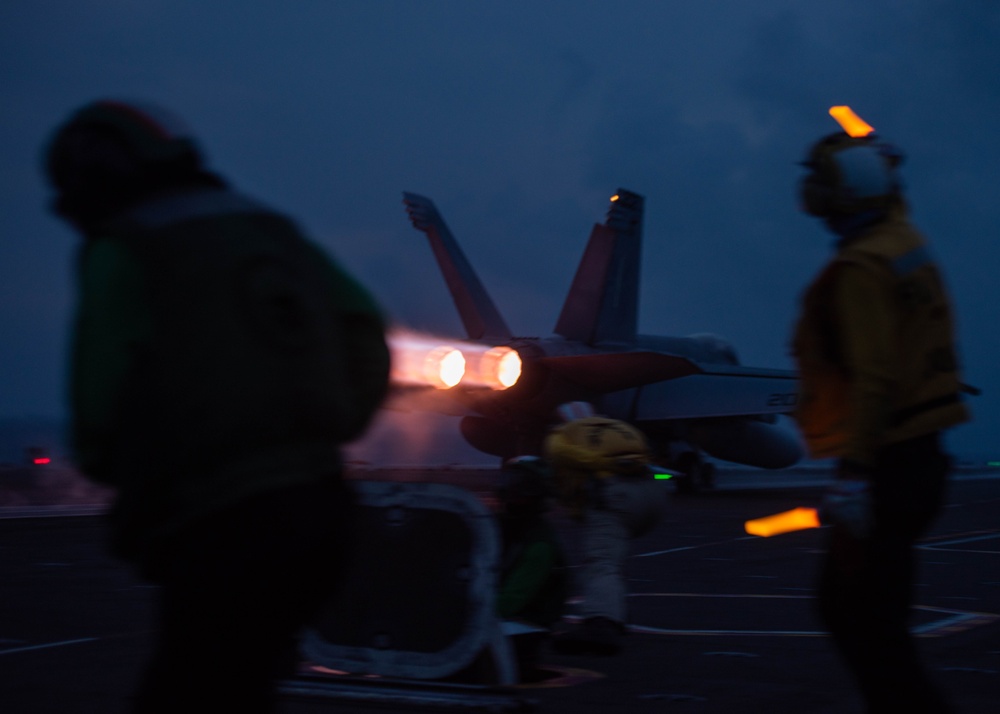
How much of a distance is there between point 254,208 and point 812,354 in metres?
1.64

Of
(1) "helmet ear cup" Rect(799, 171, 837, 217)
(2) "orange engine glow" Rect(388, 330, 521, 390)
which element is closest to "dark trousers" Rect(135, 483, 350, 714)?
(1) "helmet ear cup" Rect(799, 171, 837, 217)

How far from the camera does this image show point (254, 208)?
7.40ft

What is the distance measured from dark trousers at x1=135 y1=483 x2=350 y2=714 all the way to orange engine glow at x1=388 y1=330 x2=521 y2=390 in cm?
1294

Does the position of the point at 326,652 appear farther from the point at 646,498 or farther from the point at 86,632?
the point at 86,632

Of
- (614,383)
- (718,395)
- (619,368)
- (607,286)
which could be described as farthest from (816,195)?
(718,395)

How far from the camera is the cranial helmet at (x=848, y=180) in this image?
3211 millimetres

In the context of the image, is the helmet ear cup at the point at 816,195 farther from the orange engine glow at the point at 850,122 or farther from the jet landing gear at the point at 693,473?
the jet landing gear at the point at 693,473

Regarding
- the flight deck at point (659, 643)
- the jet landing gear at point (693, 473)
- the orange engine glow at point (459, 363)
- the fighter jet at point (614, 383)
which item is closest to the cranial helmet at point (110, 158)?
the flight deck at point (659, 643)

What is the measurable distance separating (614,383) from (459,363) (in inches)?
245

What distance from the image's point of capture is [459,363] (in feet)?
56.6

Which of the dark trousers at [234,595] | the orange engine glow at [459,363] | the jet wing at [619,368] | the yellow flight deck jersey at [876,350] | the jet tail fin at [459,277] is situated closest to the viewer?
the dark trousers at [234,595]

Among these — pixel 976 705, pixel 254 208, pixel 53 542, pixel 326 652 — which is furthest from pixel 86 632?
pixel 53 542

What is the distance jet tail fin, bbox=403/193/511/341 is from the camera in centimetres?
2480

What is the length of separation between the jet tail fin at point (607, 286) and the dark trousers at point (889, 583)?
71.7 feet
